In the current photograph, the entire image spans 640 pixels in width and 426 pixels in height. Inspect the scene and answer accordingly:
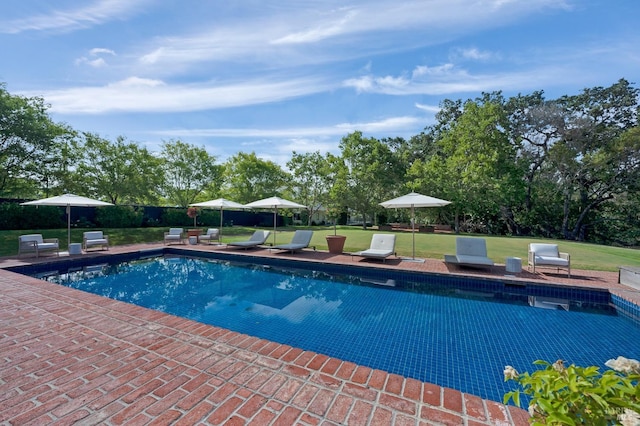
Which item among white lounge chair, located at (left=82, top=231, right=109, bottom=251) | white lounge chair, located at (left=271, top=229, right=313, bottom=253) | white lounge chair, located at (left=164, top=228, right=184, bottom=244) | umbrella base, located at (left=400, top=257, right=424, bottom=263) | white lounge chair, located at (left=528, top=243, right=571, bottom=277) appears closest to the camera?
white lounge chair, located at (left=528, top=243, right=571, bottom=277)

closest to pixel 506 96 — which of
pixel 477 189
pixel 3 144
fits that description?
pixel 477 189

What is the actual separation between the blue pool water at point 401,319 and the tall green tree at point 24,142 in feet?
37.3

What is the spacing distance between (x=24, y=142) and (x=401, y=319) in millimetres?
20884

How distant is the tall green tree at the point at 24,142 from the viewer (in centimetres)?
1434

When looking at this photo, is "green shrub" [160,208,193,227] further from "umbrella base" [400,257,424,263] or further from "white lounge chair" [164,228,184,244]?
"umbrella base" [400,257,424,263]

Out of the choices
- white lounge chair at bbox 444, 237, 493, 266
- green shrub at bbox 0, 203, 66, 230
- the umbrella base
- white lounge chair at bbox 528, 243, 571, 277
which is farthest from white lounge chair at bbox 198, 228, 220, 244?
white lounge chair at bbox 528, 243, 571, 277

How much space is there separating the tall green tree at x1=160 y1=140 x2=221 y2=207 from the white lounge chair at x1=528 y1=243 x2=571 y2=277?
25.4m

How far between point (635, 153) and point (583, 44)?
16.1 m

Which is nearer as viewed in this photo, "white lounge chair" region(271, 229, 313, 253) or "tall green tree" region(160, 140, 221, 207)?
"white lounge chair" region(271, 229, 313, 253)

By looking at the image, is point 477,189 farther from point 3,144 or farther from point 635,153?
point 3,144

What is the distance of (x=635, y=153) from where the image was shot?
741 inches

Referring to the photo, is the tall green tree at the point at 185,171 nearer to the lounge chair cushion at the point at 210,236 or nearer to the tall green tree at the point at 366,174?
the tall green tree at the point at 366,174

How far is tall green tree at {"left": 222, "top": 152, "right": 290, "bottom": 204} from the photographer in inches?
1133

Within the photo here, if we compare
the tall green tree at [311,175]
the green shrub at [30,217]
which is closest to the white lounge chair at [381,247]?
the green shrub at [30,217]
